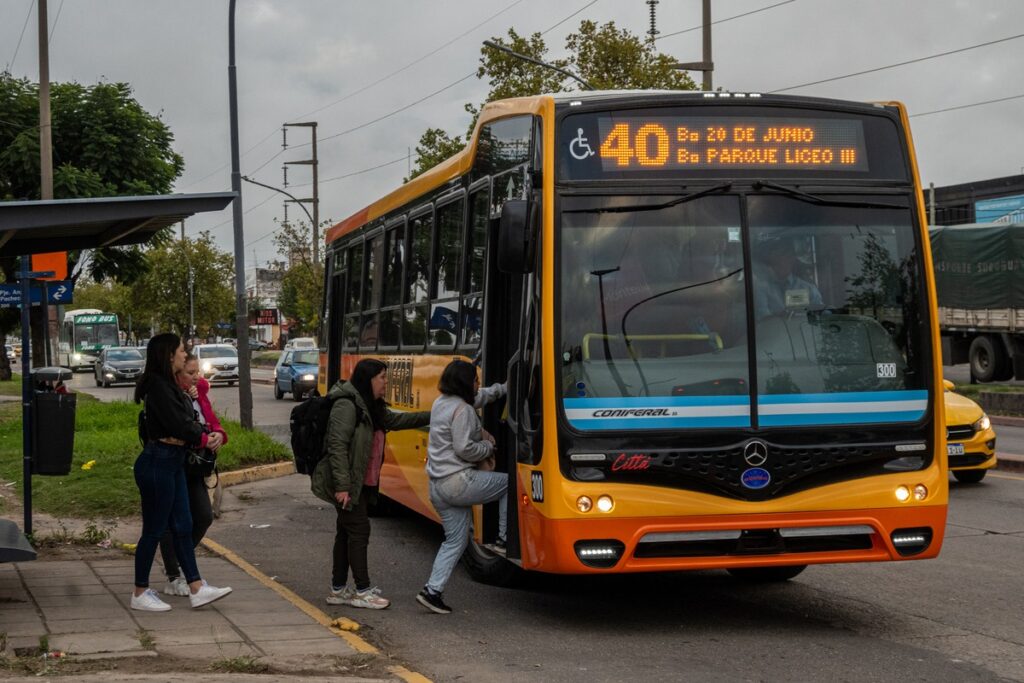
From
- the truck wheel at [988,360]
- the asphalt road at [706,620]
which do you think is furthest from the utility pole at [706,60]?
the asphalt road at [706,620]

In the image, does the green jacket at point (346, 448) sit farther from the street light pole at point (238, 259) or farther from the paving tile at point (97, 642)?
the street light pole at point (238, 259)

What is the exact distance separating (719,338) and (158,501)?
3424 mm

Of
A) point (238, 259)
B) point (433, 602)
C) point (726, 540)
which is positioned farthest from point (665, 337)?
point (238, 259)

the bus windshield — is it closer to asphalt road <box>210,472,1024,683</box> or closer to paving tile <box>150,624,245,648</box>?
asphalt road <box>210,472,1024,683</box>

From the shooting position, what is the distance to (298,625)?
7.84 m

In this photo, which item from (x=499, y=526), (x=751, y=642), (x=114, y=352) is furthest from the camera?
(x=114, y=352)

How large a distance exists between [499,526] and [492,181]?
2.21 meters

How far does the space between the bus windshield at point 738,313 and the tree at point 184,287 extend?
273 ft

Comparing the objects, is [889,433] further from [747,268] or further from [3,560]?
[3,560]

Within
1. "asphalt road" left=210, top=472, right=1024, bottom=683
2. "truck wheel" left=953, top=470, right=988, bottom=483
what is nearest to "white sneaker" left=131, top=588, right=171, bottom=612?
"asphalt road" left=210, top=472, right=1024, bottom=683

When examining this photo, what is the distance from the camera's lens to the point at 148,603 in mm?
8164

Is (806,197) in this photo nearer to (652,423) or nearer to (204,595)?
(652,423)

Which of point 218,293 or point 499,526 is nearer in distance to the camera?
point 499,526

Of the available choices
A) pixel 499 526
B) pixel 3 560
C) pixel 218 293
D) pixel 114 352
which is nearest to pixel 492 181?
pixel 499 526
